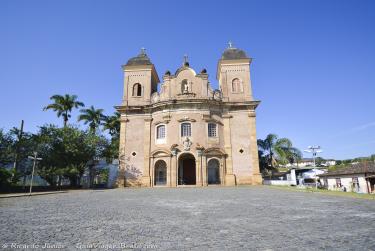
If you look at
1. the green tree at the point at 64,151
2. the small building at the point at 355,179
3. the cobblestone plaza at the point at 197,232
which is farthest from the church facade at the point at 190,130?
the cobblestone plaza at the point at 197,232

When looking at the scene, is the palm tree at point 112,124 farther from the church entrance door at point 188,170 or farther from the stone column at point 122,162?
the church entrance door at point 188,170

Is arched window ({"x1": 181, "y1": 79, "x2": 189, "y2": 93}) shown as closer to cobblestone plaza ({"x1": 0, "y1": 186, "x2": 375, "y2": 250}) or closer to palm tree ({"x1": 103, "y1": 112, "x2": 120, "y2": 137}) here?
palm tree ({"x1": 103, "y1": 112, "x2": 120, "y2": 137})

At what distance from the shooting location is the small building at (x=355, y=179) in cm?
2736

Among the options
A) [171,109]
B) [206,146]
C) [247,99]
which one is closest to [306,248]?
[206,146]

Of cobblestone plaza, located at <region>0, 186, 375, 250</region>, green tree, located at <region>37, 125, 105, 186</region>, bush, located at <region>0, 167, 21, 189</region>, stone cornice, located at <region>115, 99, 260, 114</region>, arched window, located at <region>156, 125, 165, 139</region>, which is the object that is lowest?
cobblestone plaza, located at <region>0, 186, 375, 250</region>

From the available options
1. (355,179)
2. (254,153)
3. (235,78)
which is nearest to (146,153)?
(254,153)

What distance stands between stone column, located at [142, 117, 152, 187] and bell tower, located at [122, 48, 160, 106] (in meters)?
3.41

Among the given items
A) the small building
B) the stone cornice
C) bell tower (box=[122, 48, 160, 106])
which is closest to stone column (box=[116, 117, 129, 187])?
the stone cornice

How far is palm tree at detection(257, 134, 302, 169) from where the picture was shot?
120 ft

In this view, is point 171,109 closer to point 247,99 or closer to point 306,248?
point 247,99

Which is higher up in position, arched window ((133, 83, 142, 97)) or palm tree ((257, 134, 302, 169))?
arched window ((133, 83, 142, 97))

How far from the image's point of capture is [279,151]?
120 feet

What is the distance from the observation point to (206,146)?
2794 cm

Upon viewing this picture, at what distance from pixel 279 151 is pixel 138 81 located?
76.1 feet
